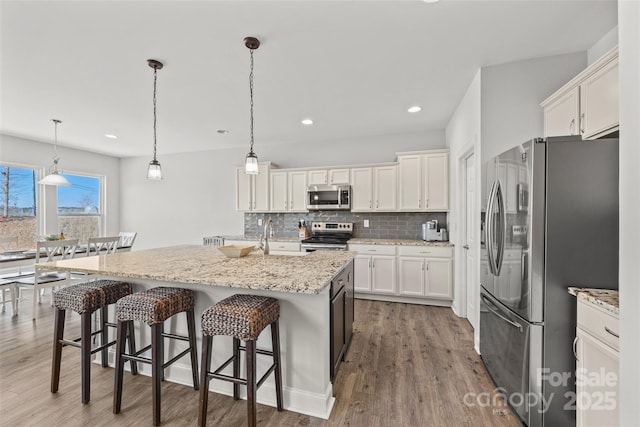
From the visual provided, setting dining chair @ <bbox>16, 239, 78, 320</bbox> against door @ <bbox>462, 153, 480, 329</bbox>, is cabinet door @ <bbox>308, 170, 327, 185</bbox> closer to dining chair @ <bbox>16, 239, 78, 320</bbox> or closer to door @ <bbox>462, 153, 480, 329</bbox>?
door @ <bbox>462, 153, 480, 329</bbox>

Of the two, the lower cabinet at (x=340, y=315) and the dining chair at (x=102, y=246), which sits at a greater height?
the dining chair at (x=102, y=246)

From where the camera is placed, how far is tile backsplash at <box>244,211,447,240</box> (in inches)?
175

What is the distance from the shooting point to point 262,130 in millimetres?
4461

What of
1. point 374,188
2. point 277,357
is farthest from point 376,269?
point 277,357

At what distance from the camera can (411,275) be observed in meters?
3.91

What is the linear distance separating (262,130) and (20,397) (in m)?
3.84

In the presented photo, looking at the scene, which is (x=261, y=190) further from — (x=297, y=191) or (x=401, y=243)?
(x=401, y=243)

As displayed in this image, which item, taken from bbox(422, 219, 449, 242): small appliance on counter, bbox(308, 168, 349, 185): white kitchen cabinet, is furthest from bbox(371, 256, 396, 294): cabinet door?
bbox(308, 168, 349, 185): white kitchen cabinet

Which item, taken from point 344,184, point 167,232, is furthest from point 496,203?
point 167,232

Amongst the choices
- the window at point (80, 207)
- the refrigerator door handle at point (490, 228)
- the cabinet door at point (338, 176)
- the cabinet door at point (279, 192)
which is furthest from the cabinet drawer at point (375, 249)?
the window at point (80, 207)

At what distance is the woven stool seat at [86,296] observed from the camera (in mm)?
1874

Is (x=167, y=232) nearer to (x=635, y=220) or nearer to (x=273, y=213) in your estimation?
(x=273, y=213)

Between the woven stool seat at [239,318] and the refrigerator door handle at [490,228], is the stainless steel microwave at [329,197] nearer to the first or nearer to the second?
the refrigerator door handle at [490,228]

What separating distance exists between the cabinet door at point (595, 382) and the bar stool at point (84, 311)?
290 centimetres
